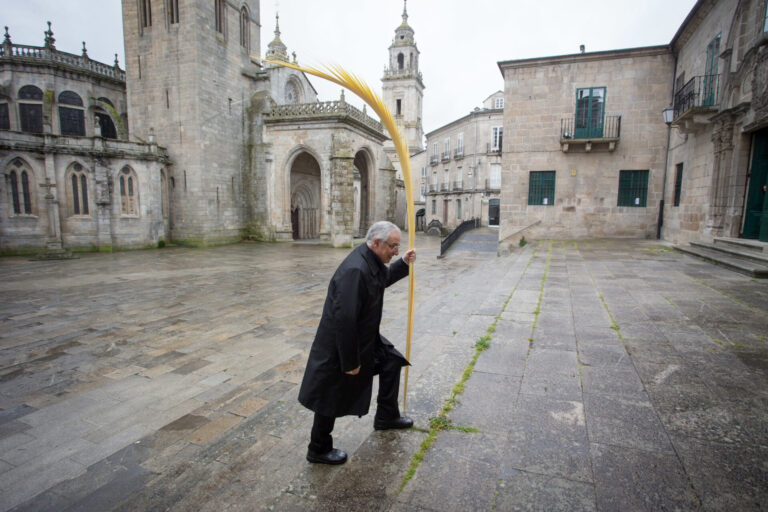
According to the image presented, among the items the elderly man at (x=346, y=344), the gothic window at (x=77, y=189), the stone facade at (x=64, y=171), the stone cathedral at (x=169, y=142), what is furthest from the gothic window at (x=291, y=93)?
the elderly man at (x=346, y=344)

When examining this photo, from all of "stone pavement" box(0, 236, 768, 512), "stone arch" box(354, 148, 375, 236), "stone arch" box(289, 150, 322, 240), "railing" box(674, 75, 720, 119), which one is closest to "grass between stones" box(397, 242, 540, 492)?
"stone pavement" box(0, 236, 768, 512)

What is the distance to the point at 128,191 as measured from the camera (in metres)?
17.5

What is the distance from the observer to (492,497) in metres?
2.07

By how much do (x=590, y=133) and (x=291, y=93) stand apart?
1944 cm

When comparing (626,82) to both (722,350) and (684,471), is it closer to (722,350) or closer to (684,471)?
(722,350)

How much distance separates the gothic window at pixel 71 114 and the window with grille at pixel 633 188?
2791cm

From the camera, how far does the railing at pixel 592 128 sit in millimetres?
14758

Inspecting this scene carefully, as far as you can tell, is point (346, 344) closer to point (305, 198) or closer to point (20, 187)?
point (20, 187)

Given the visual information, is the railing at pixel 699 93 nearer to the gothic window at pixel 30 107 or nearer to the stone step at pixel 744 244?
the stone step at pixel 744 244

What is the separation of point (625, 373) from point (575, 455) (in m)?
1.49

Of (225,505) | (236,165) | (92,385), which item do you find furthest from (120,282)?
(236,165)

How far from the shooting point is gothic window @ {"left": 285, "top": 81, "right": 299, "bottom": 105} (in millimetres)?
25600

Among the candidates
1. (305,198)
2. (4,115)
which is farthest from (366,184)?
(4,115)

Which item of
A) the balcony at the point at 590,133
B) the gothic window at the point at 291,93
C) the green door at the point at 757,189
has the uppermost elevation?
the gothic window at the point at 291,93
